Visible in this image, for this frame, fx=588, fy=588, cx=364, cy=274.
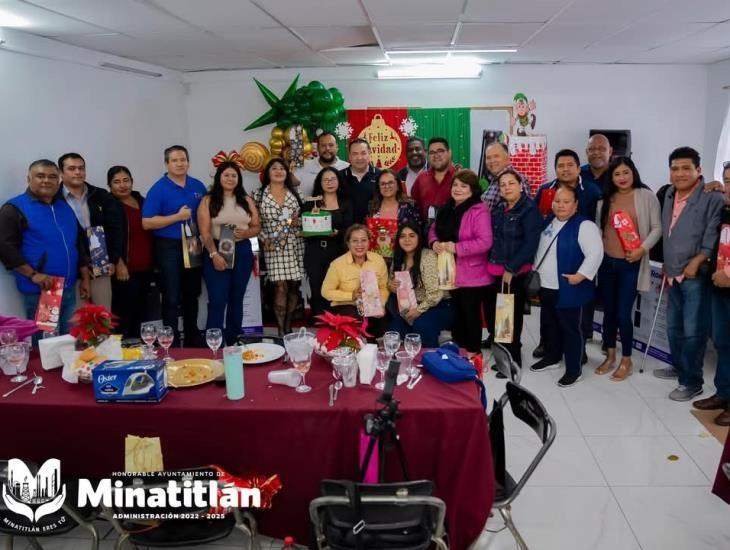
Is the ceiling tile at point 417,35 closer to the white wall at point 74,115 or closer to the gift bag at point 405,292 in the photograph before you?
the gift bag at point 405,292

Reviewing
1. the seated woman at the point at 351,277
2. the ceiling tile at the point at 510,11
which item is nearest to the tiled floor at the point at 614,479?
the seated woman at the point at 351,277

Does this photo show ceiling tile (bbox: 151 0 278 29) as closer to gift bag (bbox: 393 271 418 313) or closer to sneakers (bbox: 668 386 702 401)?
gift bag (bbox: 393 271 418 313)

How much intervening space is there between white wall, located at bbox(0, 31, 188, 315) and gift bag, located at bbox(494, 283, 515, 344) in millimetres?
3257

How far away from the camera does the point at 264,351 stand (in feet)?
9.23

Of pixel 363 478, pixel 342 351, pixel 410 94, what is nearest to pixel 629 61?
pixel 410 94

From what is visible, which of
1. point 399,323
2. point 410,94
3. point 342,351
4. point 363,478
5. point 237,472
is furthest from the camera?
point 410,94

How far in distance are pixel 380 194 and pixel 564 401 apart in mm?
1938

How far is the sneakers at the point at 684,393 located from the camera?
3.81 meters

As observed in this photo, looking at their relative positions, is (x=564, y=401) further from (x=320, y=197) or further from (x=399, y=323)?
(x=320, y=197)

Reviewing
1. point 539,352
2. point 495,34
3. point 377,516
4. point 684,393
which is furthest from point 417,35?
point 377,516

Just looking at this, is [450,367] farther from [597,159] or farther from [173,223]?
[597,159]

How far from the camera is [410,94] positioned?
6559 mm

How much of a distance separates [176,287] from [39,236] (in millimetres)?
1020

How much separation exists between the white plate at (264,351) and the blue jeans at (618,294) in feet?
8.13
